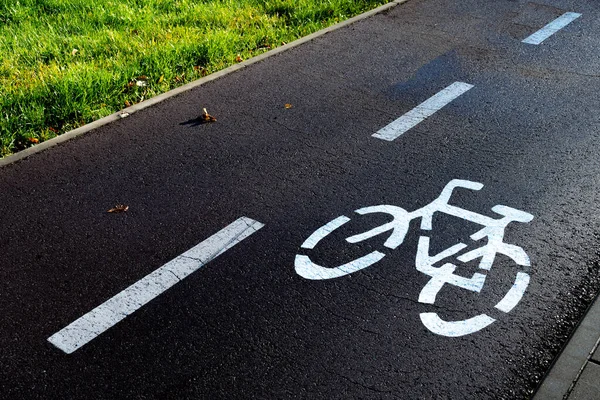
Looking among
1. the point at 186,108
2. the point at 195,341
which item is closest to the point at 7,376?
the point at 195,341

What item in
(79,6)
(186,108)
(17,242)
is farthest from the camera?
(79,6)

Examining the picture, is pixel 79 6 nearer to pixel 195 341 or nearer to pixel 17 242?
pixel 17 242

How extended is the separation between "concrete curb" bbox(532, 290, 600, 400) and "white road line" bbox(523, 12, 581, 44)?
5689 millimetres

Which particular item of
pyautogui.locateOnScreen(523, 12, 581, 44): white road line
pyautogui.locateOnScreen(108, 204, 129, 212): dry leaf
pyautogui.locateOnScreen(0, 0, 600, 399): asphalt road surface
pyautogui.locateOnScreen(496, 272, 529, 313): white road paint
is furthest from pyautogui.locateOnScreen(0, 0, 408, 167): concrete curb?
pyautogui.locateOnScreen(496, 272, 529, 313): white road paint

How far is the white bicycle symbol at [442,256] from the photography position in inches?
187

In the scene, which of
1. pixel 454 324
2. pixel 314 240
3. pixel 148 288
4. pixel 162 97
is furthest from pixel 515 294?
pixel 162 97

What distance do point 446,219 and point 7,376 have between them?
10.9 ft

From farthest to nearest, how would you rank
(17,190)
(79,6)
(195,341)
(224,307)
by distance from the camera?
(79,6), (17,190), (224,307), (195,341)

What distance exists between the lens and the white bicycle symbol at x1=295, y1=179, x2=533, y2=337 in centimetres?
474

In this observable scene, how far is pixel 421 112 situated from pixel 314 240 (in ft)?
8.81

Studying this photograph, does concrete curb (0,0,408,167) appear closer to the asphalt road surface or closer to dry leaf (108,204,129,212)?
the asphalt road surface

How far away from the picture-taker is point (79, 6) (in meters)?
10.5

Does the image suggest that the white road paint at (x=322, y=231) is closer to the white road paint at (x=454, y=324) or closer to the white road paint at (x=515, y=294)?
the white road paint at (x=454, y=324)

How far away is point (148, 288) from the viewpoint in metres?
5.07
